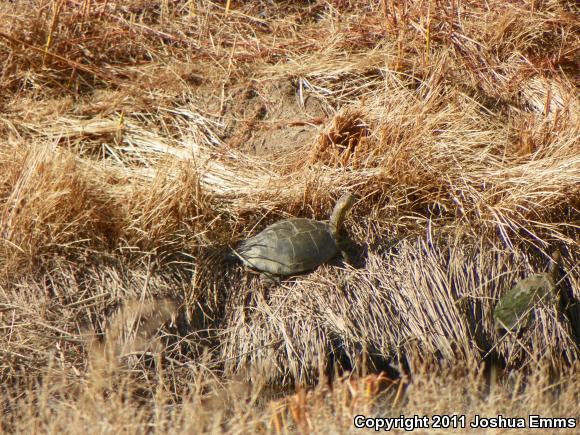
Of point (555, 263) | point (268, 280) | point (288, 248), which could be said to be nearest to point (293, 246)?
point (288, 248)

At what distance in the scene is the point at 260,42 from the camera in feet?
17.7

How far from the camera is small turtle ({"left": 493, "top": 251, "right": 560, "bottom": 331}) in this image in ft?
13.3

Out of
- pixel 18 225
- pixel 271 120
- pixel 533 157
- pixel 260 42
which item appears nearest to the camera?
pixel 18 225

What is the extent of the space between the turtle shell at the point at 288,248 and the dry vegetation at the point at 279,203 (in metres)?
0.13

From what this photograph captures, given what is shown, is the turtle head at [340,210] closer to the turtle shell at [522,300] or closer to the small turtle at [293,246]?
the small turtle at [293,246]

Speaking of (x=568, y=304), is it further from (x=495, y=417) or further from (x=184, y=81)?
(x=184, y=81)

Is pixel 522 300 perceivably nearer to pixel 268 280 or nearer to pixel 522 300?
pixel 522 300

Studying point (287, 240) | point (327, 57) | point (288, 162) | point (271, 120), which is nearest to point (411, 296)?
point (287, 240)

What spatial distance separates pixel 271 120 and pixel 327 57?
0.64 meters

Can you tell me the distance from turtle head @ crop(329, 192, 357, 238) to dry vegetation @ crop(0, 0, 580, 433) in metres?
0.18

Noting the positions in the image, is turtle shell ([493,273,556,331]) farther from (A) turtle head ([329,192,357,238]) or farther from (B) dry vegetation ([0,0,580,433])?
(A) turtle head ([329,192,357,238])

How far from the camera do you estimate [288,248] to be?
406cm

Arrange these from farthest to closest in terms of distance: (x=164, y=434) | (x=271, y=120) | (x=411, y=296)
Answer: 1. (x=271, y=120)
2. (x=411, y=296)
3. (x=164, y=434)

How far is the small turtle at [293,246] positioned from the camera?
4090 mm
